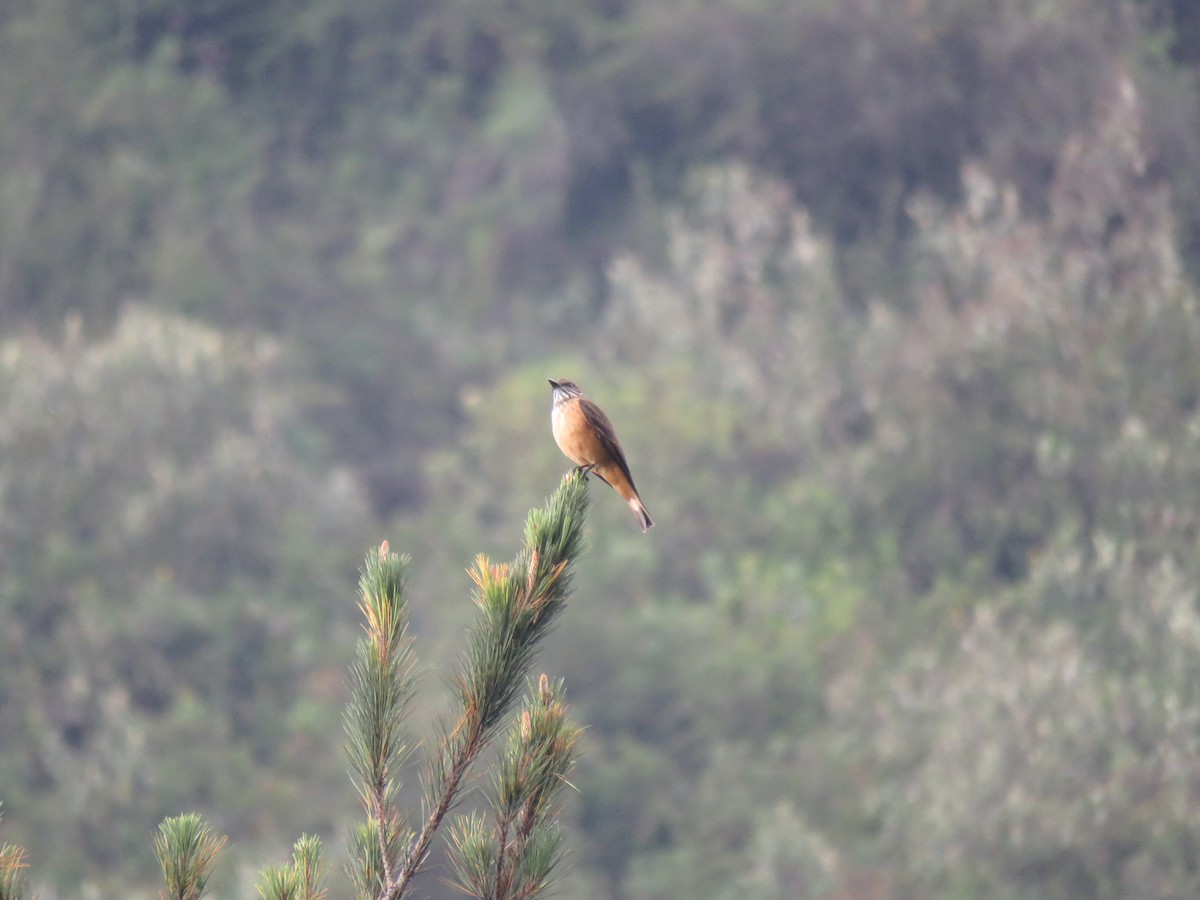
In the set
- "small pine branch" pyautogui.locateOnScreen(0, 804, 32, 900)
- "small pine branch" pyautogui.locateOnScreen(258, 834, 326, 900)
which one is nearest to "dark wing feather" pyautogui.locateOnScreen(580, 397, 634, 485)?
"small pine branch" pyautogui.locateOnScreen(258, 834, 326, 900)

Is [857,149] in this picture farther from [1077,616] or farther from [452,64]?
[1077,616]

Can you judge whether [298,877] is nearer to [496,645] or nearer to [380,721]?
[380,721]

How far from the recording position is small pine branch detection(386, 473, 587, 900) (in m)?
3.93

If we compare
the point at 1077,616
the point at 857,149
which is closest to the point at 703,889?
the point at 1077,616

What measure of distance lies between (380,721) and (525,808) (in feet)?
1.45

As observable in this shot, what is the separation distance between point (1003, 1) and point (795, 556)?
1389 cm

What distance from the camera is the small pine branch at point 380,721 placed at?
3926 mm

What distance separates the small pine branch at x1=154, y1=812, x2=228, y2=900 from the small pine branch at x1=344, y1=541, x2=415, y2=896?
39 centimetres

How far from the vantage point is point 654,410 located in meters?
27.7

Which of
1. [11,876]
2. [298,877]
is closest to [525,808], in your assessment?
[298,877]

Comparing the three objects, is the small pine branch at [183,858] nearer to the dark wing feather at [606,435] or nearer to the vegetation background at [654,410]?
the dark wing feather at [606,435]

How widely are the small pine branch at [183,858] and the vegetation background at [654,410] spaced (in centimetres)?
1296

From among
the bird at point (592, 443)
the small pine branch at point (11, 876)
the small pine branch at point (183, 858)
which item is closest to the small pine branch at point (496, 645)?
the small pine branch at point (183, 858)

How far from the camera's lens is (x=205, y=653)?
22766 millimetres
